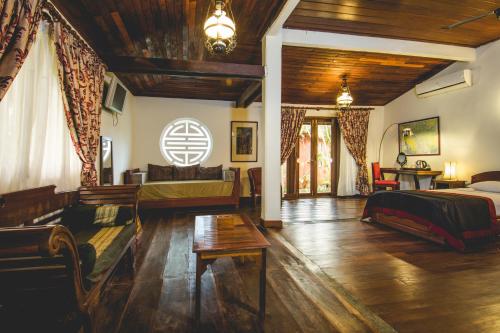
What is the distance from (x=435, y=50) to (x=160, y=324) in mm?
5955

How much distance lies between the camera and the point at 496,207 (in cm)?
362

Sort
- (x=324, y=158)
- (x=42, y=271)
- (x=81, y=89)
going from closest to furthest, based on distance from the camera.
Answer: (x=42, y=271)
(x=81, y=89)
(x=324, y=158)

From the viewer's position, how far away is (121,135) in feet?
17.0

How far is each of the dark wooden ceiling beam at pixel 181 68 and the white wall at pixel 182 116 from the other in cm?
255

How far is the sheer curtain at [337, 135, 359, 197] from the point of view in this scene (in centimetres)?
730

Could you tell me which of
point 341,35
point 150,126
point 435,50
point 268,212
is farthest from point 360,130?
point 150,126

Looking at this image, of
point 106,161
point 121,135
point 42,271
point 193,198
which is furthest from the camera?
point 193,198

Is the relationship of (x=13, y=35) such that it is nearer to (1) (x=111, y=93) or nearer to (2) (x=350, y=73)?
(1) (x=111, y=93)

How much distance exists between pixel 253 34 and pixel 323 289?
3648mm

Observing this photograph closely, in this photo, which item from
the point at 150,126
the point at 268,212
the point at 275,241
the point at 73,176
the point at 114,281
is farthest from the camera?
the point at 150,126

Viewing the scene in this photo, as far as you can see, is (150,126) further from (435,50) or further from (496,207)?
(496,207)

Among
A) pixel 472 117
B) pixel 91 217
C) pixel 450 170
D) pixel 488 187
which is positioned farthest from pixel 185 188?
pixel 472 117

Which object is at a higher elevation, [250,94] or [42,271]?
[250,94]

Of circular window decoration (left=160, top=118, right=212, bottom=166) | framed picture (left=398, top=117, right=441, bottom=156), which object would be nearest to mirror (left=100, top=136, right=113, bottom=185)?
circular window decoration (left=160, top=118, right=212, bottom=166)
